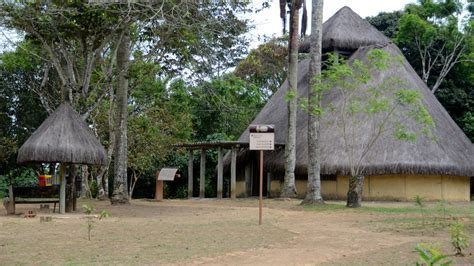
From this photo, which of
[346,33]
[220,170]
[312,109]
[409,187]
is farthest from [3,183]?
[409,187]

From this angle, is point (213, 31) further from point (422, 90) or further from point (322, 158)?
point (422, 90)

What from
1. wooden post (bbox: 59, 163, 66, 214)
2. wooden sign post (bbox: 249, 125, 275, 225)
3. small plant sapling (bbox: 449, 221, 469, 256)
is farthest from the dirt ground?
wooden sign post (bbox: 249, 125, 275, 225)

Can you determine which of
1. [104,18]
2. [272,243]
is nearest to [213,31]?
[104,18]

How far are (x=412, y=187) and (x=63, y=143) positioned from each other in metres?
14.0

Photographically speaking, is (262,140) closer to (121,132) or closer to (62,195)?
(62,195)

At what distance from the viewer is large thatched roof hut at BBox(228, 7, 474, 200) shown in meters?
23.3

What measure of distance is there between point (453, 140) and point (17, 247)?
2003 cm

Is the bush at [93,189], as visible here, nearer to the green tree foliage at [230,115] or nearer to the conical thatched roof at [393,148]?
the green tree foliage at [230,115]

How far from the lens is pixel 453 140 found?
25422 millimetres

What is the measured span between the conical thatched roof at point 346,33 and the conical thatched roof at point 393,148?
2.27 feet

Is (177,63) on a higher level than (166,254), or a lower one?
higher

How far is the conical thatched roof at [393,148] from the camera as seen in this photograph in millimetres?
23156

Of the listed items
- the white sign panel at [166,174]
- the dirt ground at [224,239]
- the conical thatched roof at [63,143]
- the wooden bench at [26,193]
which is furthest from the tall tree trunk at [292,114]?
the wooden bench at [26,193]

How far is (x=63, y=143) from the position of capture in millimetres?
15406
